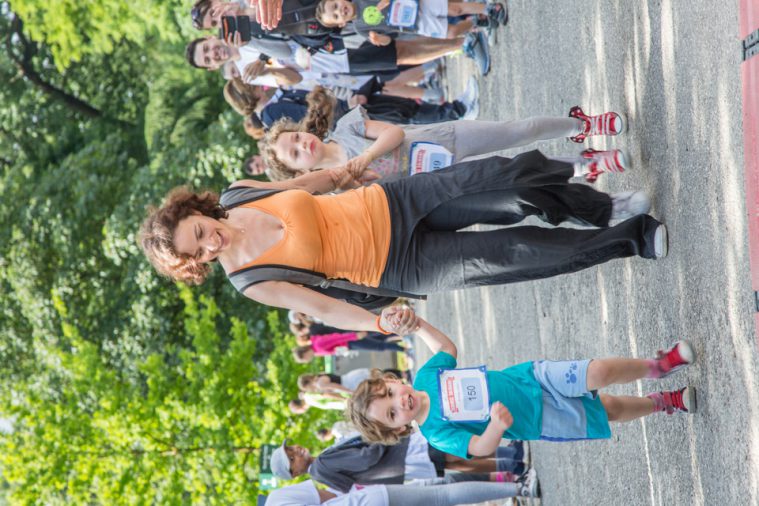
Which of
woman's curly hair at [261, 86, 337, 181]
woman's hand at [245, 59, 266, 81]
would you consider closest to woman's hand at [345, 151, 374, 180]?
woman's curly hair at [261, 86, 337, 181]

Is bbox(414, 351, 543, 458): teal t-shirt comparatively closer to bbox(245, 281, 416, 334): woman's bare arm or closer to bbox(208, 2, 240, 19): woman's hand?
bbox(245, 281, 416, 334): woman's bare arm

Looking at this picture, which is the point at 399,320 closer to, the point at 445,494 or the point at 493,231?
Answer: the point at 493,231

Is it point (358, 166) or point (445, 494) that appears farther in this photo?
point (445, 494)

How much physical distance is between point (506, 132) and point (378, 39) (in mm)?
3470

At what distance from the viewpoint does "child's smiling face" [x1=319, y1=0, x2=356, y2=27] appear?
761cm

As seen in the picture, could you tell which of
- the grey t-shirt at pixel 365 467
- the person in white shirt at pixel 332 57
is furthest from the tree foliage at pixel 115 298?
the person in white shirt at pixel 332 57

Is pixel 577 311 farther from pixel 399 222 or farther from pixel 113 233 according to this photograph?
pixel 113 233

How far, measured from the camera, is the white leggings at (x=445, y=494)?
23.3 ft

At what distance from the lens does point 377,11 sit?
7.92 m

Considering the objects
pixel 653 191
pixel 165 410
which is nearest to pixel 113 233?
pixel 165 410

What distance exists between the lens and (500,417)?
15.3ft

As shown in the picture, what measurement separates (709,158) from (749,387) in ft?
4.07

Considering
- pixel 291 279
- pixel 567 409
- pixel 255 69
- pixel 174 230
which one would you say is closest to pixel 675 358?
pixel 567 409

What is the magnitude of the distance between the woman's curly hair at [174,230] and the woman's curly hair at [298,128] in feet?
3.82
